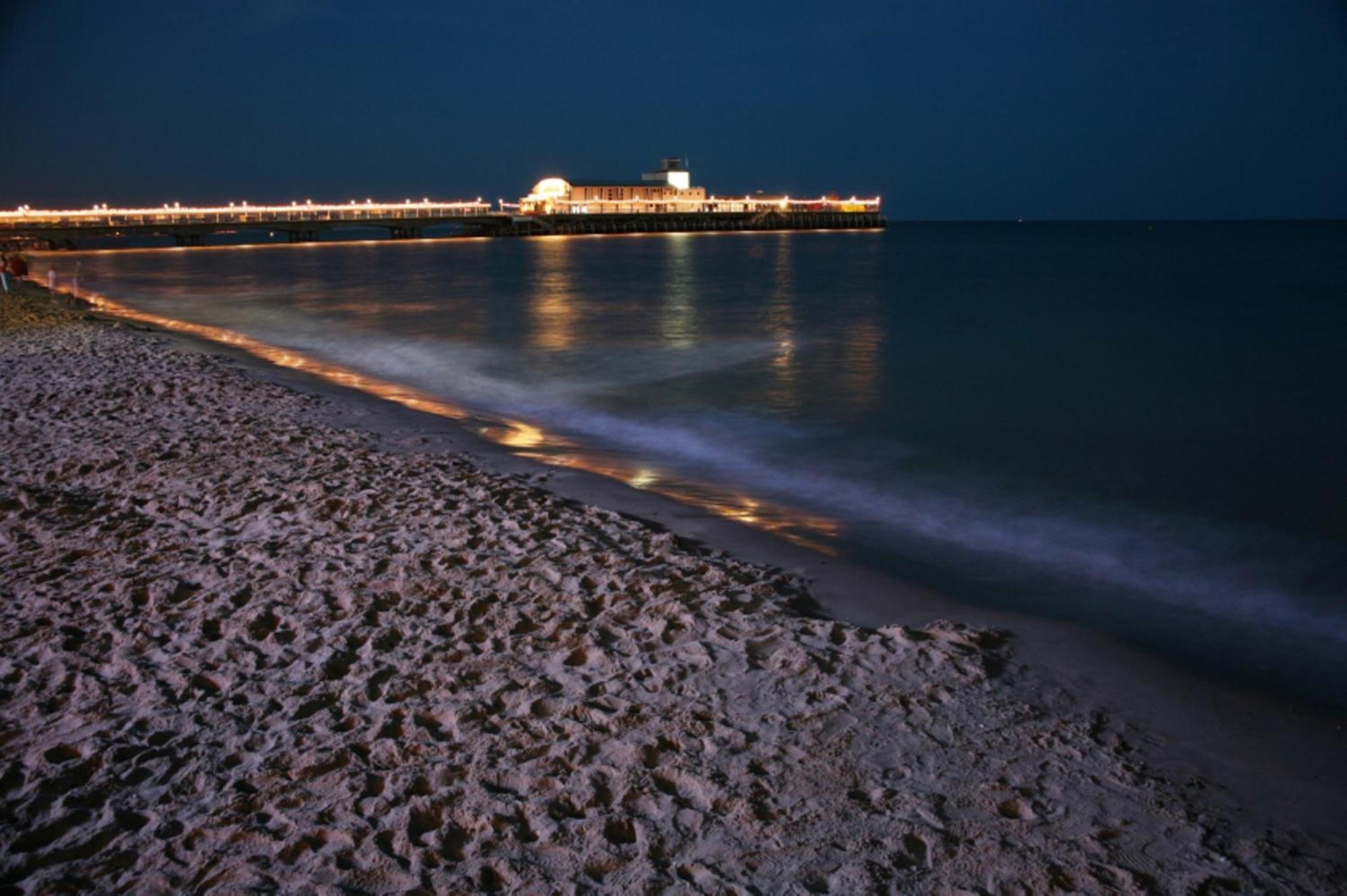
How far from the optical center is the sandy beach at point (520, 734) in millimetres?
3123

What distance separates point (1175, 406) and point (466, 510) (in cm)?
1067

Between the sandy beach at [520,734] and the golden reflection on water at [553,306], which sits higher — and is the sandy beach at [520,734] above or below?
above

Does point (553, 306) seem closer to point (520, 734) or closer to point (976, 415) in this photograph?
point (976, 415)

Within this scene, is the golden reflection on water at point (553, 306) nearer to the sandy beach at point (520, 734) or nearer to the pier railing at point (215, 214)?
the sandy beach at point (520, 734)

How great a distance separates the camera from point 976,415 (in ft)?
40.5

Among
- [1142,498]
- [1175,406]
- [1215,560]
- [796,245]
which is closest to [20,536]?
[1215,560]

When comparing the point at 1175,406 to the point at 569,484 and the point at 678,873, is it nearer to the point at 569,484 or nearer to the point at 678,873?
the point at 569,484

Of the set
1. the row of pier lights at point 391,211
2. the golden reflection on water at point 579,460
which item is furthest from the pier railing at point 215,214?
the golden reflection on water at point 579,460

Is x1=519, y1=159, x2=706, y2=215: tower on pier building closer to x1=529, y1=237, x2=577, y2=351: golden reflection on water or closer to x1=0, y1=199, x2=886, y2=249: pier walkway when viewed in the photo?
x1=0, y1=199, x2=886, y2=249: pier walkway

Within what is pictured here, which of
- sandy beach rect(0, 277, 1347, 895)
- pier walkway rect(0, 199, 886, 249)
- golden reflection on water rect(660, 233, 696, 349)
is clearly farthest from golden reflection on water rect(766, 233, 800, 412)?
pier walkway rect(0, 199, 886, 249)

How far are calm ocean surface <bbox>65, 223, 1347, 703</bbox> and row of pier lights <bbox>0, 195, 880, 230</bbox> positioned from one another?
89747 millimetres

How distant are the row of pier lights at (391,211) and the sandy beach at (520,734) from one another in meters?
110

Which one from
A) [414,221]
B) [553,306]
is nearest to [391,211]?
[414,221]

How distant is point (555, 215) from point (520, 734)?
125185 mm
